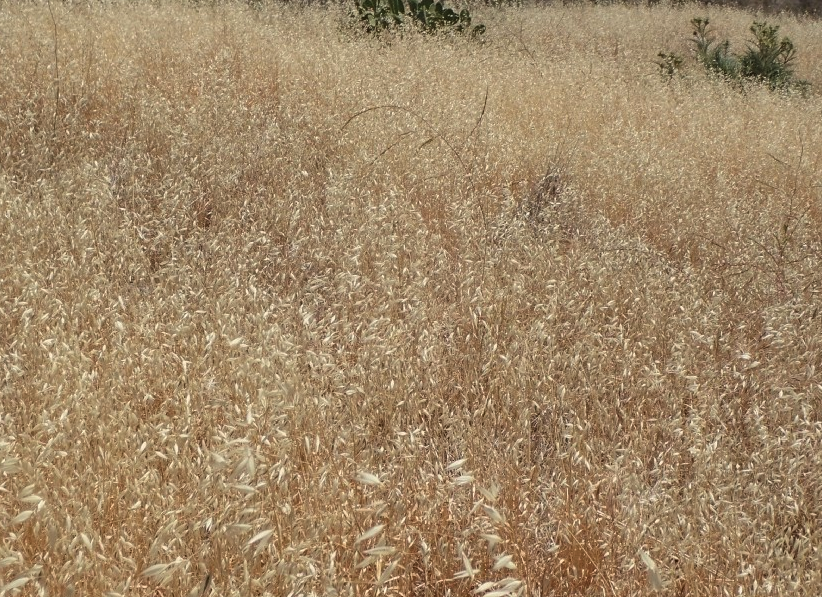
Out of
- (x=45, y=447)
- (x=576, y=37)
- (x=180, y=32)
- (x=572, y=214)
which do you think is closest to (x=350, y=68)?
(x=180, y=32)

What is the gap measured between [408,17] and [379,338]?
6.19 meters

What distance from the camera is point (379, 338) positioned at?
237cm

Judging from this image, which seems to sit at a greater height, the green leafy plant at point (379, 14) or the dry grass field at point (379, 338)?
the green leafy plant at point (379, 14)

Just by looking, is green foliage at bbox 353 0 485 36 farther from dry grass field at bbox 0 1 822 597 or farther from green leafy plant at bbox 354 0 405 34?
dry grass field at bbox 0 1 822 597

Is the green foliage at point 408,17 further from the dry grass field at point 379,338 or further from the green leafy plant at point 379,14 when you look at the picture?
the dry grass field at point 379,338

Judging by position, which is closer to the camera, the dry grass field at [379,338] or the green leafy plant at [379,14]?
the dry grass field at [379,338]

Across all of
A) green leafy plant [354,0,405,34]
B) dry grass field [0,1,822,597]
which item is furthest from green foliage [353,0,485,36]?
dry grass field [0,1,822,597]

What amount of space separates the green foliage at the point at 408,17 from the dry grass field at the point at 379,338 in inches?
98.3

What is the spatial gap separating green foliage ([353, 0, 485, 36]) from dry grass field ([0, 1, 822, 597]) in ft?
8.19

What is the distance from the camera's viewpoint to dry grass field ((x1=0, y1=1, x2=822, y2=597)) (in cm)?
164

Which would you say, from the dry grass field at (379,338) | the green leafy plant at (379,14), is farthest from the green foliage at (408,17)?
the dry grass field at (379,338)

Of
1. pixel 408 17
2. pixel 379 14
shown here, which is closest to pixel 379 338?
pixel 408 17

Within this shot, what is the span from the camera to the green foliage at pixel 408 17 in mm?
7566

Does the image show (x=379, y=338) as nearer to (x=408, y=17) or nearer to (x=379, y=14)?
(x=408, y=17)
